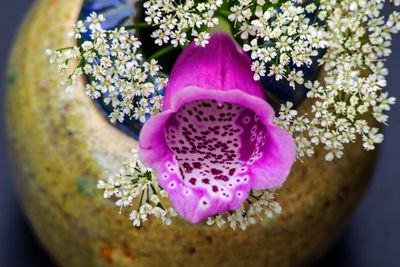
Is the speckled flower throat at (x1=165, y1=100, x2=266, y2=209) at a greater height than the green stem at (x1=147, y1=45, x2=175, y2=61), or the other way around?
the green stem at (x1=147, y1=45, x2=175, y2=61)

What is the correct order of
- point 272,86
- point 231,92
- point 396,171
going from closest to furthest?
point 231,92, point 272,86, point 396,171

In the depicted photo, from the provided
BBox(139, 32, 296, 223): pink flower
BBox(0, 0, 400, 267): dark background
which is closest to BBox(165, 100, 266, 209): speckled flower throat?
BBox(139, 32, 296, 223): pink flower

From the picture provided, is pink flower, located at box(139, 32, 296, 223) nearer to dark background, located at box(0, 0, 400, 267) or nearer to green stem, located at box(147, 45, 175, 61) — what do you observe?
green stem, located at box(147, 45, 175, 61)

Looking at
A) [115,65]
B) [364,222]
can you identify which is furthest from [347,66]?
[364,222]

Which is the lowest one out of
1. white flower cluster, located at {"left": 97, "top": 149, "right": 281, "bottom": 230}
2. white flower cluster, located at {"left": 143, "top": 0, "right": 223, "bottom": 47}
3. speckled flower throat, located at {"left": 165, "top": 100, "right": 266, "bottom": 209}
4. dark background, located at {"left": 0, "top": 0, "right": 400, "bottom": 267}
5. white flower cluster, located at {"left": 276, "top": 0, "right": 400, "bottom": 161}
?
dark background, located at {"left": 0, "top": 0, "right": 400, "bottom": 267}

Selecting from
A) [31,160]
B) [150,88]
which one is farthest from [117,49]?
[31,160]

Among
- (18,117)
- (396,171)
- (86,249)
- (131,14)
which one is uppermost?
(131,14)

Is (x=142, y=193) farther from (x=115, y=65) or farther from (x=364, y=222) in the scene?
(x=364, y=222)

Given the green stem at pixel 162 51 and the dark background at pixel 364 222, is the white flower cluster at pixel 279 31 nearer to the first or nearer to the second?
the green stem at pixel 162 51

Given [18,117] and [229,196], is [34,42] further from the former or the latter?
[229,196]
